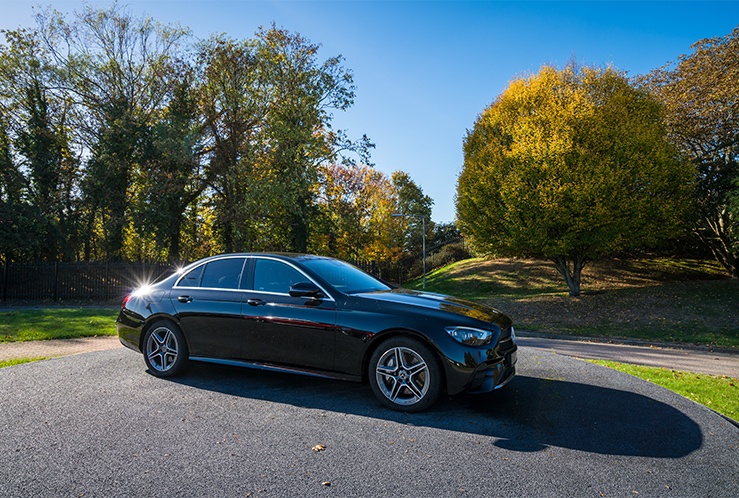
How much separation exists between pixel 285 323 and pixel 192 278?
1.67m

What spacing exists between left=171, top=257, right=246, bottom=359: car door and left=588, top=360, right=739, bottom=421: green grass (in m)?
5.57

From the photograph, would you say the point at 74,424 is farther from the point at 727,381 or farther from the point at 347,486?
the point at 727,381

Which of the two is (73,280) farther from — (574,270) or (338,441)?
(574,270)

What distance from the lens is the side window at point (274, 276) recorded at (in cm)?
539

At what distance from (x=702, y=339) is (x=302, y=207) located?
1942 centimetres

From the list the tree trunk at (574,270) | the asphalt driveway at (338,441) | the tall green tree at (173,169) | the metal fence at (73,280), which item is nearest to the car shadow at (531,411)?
the asphalt driveway at (338,441)

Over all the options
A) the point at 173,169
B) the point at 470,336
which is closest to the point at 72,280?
the point at 173,169

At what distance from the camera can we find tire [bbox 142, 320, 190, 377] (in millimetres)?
5723

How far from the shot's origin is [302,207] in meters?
27.0

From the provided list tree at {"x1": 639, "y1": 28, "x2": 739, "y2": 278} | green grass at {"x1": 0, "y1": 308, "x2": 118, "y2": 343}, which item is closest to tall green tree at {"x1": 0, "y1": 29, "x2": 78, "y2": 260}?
green grass at {"x1": 0, "y1": 308, "x2": 118, "y2": 343}

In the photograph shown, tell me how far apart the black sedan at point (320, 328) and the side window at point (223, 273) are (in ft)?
0.05

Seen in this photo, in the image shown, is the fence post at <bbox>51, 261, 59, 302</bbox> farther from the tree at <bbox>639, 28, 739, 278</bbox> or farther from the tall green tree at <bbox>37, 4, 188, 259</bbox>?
the tree at <bbox>639, 28, 739, 278</bbox>

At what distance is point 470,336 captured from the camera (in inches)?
178

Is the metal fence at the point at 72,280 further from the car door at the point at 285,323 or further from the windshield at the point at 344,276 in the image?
the car door at the point at 285,323
